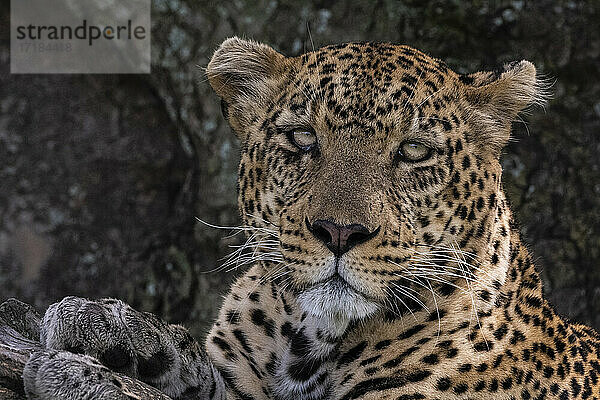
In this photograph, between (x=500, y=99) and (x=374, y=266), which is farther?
(x=500, y=99)

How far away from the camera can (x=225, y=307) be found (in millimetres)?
6637

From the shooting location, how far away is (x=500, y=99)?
6160mm

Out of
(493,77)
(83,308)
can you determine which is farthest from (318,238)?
(493,77)

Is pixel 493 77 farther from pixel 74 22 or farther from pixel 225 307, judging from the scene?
pixel 74 22

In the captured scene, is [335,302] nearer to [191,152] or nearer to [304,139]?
[304,139]

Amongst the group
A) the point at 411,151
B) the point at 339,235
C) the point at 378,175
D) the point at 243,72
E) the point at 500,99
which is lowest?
the point at 339,235

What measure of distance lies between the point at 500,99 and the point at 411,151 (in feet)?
2.80

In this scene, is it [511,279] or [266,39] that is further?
[266,39]

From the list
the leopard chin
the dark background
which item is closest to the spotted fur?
the leopard chin

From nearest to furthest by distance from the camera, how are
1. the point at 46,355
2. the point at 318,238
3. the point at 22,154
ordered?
the point at 46,355 < the point at 318,238 < the point at 22,154

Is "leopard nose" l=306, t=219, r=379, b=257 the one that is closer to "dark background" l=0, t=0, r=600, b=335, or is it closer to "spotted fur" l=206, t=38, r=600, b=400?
"spotted fur" l=206, t=38, r=600, b=400

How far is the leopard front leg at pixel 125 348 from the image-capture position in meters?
5.01

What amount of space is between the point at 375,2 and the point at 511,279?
17.3ft

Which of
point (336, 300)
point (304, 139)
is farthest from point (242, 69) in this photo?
point (336, 300)
